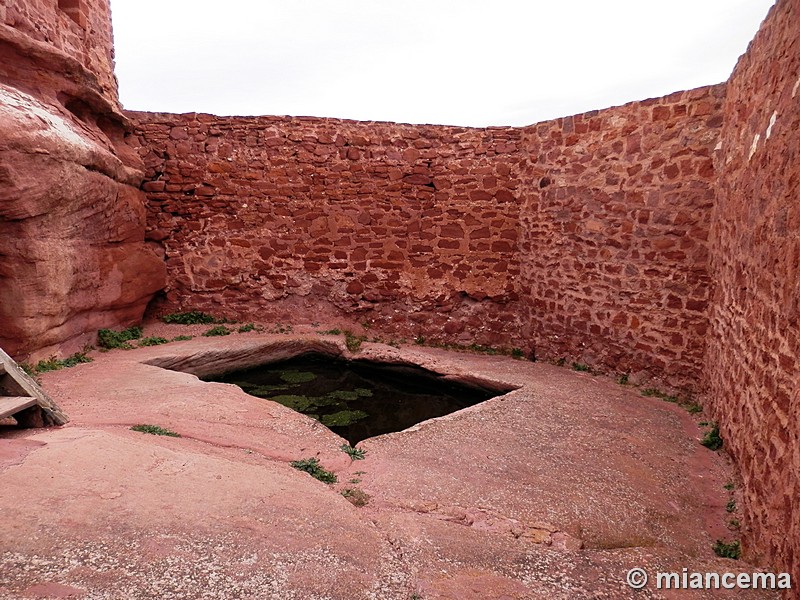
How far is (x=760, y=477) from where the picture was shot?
3229 mm

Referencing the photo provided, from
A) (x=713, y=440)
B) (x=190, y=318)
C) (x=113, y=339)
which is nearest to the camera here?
(x=713, y=440)

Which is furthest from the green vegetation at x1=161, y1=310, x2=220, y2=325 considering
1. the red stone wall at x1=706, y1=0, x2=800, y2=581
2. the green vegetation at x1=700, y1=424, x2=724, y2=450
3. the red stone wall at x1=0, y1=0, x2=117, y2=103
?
the red stone wall at x1=706, y1=0, x2=800, y2=581

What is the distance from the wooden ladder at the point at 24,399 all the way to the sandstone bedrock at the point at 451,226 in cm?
241

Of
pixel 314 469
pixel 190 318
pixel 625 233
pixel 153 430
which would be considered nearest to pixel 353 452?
pixel 314 469

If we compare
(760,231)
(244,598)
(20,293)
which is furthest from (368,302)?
(244,598)

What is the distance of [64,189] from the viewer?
5.90 metres

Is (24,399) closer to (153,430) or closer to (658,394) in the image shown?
(153,430)

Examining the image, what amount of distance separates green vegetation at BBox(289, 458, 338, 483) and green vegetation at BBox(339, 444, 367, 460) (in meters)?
0.32

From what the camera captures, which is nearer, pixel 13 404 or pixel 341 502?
pixel 341 502

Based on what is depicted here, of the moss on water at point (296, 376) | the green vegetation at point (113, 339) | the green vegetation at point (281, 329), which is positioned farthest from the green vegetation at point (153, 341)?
the moss on water at point (296, 376)

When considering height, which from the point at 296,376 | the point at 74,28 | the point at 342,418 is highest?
the point at 74,28

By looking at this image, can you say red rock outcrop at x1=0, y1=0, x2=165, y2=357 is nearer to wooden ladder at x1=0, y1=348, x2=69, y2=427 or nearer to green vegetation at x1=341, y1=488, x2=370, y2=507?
wooden ladder at x1=0, y1=348, x2=69, y2=427

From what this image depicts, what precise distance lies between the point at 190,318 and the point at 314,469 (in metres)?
5.62

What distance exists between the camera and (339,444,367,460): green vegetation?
4151 mm
